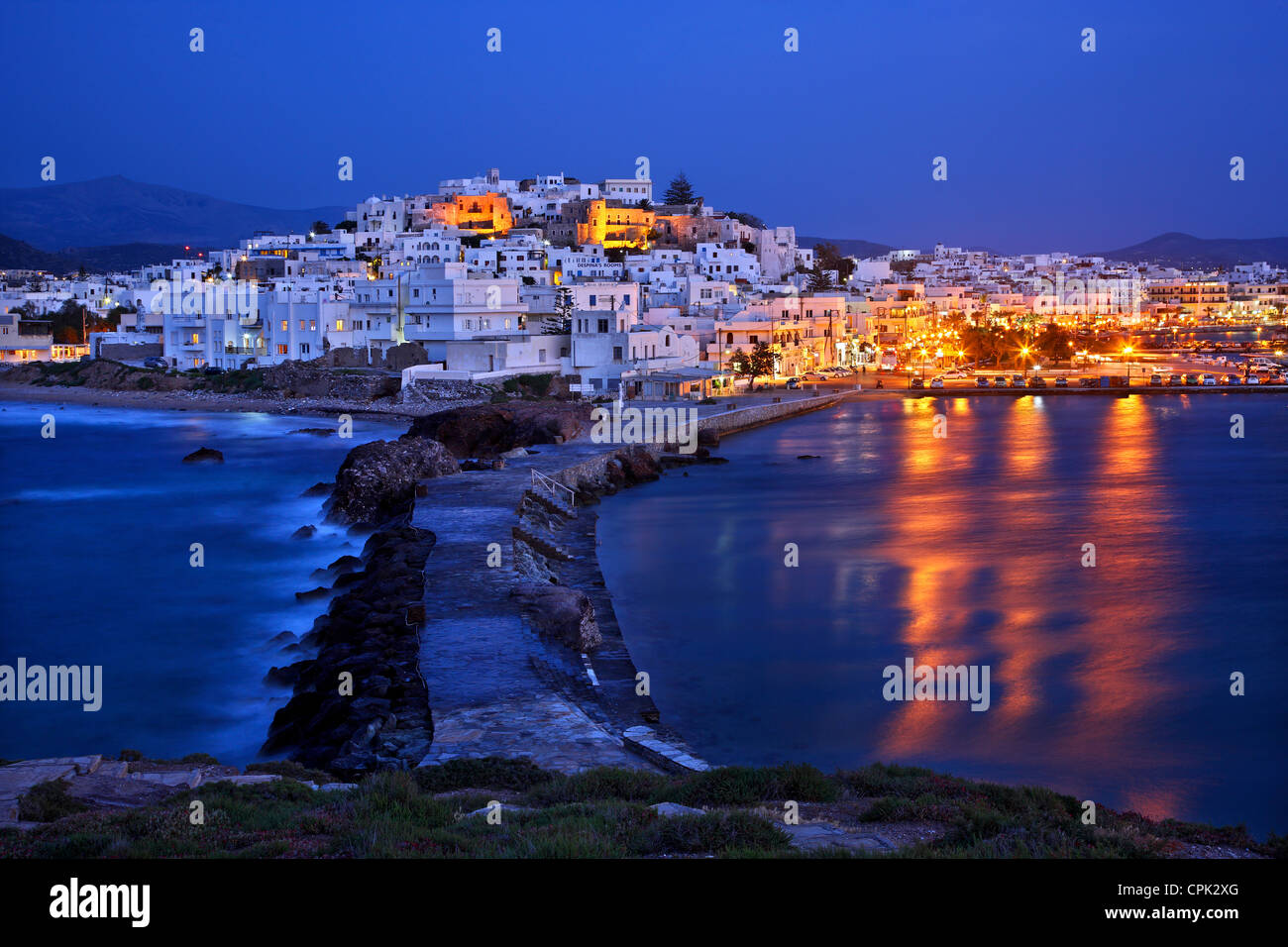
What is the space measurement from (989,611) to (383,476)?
1150 cm

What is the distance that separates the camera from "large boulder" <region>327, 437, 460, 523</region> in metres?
21.4

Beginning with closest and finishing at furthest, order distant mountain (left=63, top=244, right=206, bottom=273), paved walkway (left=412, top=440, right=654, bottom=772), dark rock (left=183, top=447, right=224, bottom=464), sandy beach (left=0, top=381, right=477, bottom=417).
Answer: paved walkway (left=412, top=440, right=654, bottom=772)
dark rock (left=183, top=447, right=224, bottom=464)
sandy beach (left=0, top=381, right=477, bottom=417)
distant mountain (left=63, top=244, right=206, bottom=273)

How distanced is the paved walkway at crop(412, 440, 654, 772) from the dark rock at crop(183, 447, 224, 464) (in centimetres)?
1848

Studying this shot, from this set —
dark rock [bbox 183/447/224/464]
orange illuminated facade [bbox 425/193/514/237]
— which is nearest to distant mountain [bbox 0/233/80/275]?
orange illuminated facade [bbox 425/193/514/237]

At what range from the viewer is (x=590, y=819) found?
5.46 meters

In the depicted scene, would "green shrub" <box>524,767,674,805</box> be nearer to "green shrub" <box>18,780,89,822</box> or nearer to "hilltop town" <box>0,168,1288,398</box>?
"green shrub" <box>18,780,89,822</box>

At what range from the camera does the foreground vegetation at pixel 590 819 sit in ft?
16.1

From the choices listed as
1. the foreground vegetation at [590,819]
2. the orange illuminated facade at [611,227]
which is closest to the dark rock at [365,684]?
the foreground vegetation at [590,819]

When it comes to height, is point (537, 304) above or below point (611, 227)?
below

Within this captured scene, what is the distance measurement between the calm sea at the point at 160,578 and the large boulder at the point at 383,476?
26.1 inches

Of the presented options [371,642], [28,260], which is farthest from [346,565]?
[28,260]

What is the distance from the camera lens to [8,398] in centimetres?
5272

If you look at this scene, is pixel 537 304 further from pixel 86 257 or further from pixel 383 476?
pixel 86 257

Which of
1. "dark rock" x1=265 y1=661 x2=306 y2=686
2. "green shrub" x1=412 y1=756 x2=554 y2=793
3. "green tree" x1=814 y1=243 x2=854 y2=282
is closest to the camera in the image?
"green shrub" x1=412 y1=756 x2=554 y2=793
